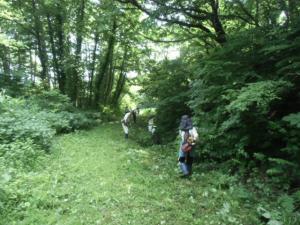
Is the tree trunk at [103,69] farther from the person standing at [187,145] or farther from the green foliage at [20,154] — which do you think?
the person standing at [187,145]

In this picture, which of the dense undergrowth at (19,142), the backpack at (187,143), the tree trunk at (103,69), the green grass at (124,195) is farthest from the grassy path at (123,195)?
the tree trunk at (103,69)

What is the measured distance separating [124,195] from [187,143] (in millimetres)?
2487

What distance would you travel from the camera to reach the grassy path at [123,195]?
6.18 metres

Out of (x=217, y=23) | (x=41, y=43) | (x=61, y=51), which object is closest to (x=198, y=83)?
(x=217, y=23)

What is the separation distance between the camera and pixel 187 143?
29.8 ft

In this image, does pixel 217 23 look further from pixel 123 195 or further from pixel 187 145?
pixel 123 195

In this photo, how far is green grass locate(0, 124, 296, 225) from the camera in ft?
20.3

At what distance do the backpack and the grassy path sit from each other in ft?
2.58

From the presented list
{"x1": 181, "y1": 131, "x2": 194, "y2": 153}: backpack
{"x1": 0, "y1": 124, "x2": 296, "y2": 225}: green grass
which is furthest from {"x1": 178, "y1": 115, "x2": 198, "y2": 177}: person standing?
{"x1": 0, "y1": 124, "x2": 296, "y2": 225}: green grass

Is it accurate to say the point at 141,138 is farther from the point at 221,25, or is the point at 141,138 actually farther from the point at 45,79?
the point at 45,79

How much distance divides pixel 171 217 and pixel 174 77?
9.46 metres

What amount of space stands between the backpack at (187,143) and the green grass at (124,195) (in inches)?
30.5

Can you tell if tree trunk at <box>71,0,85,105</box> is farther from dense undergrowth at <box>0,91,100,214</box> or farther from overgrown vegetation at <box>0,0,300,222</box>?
dense undergrowth at <box>0,91,100,214</box>

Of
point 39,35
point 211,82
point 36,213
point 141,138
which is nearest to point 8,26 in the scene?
point 39,35
